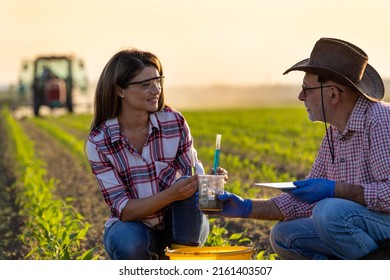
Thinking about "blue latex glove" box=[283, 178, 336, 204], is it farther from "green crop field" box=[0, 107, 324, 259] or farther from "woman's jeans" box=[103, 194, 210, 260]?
"green crop field" box=[0, 107, 324, 259]

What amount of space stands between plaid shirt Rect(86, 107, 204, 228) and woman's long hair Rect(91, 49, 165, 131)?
0.36 feet

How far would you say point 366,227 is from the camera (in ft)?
12.9

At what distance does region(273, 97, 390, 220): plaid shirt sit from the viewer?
3.88 metres

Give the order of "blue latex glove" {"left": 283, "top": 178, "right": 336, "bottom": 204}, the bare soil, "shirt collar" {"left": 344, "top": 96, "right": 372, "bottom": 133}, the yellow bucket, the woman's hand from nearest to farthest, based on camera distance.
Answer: the yellow bucket < "blue latex glove" {"left": 283, "top": 178, "right": 336, "bottom": 204} < "shirt collar" {"left": 344, "top": 96, "right": 372, "bottom": 133} < the woman's hand < the bare soil

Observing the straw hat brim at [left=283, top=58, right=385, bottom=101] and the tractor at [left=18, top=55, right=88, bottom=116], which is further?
the tractor at [left=18, top=55, right=88, bottom=116]

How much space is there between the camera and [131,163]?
4.41 m

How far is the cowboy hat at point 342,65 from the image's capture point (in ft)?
13.3

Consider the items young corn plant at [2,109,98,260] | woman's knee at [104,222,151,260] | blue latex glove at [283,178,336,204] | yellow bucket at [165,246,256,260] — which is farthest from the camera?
young corn plant at [2,109,98,260]

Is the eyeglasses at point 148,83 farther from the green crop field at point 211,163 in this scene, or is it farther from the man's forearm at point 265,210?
the green crop field at point 211,163

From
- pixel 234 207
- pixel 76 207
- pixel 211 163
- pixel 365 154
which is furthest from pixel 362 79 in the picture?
pixel 211 163

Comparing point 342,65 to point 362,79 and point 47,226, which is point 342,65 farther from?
point 47,226

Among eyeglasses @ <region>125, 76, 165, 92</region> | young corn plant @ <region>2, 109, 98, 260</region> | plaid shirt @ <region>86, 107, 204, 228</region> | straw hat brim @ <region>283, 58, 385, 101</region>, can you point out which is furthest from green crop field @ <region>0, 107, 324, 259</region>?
straw hat brim @ <region>283, 58, 385, 101</region>

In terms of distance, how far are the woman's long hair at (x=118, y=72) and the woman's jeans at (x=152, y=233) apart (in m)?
0.58

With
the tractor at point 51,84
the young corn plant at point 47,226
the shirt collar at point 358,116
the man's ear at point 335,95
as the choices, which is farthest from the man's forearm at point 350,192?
Answer: the tractor at point 51,84
